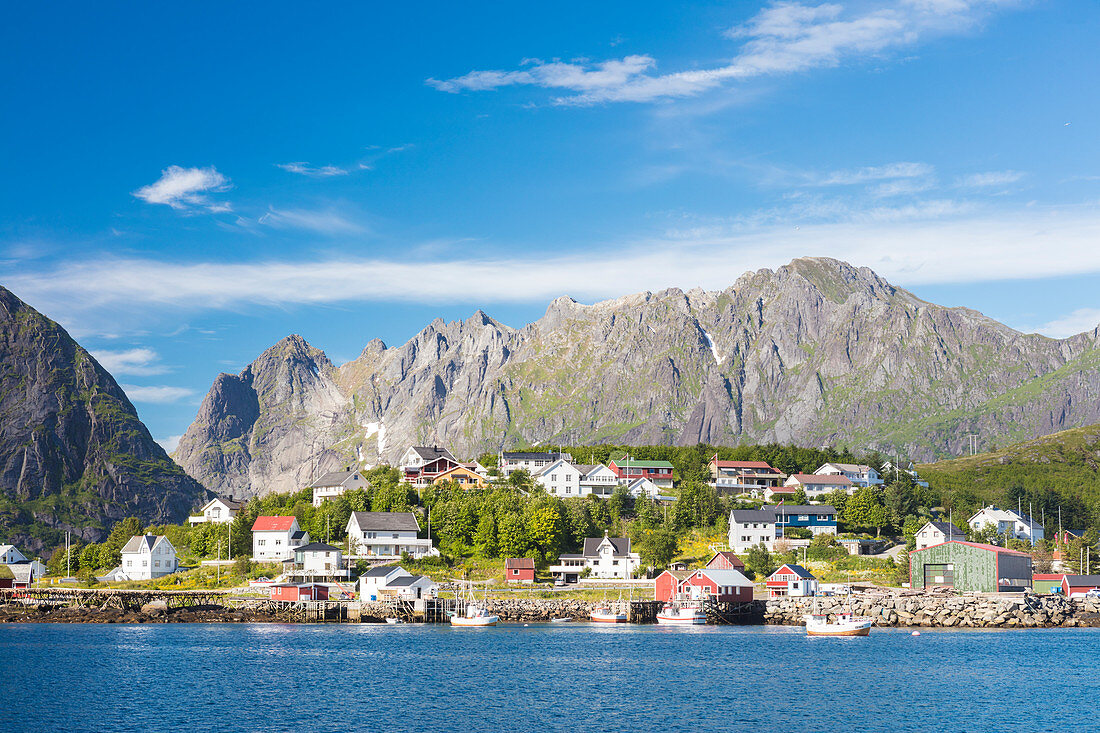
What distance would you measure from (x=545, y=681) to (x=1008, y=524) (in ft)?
354

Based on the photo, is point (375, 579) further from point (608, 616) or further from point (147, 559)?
point (147, 559)

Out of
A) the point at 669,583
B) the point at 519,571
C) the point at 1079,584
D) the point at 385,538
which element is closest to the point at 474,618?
the point at 519,571

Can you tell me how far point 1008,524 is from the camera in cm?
14962

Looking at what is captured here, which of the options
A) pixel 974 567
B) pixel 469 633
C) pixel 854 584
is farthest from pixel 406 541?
pixel 974 567

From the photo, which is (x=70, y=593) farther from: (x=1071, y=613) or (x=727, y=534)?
(x=1071, y=613)

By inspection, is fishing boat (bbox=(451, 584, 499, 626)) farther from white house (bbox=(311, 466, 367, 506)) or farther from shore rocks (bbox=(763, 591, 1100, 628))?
white house (bbox=(311, 466, 367, 506))

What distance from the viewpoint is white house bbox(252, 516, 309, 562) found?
13288 centimetres

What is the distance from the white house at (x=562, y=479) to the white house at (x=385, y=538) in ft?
95.1

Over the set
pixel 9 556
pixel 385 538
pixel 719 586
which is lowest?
pixel 9 556

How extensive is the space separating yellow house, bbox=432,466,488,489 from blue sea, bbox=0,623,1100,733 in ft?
196

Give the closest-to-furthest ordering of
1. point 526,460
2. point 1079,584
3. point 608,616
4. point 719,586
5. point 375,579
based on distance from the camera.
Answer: point 608,616, point 719,586, point 375,579, point 1079,584, point 526,460

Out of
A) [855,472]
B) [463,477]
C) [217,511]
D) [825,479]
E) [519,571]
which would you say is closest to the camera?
[519,571]

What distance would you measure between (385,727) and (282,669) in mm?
22453

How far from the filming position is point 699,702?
57.6 meters
